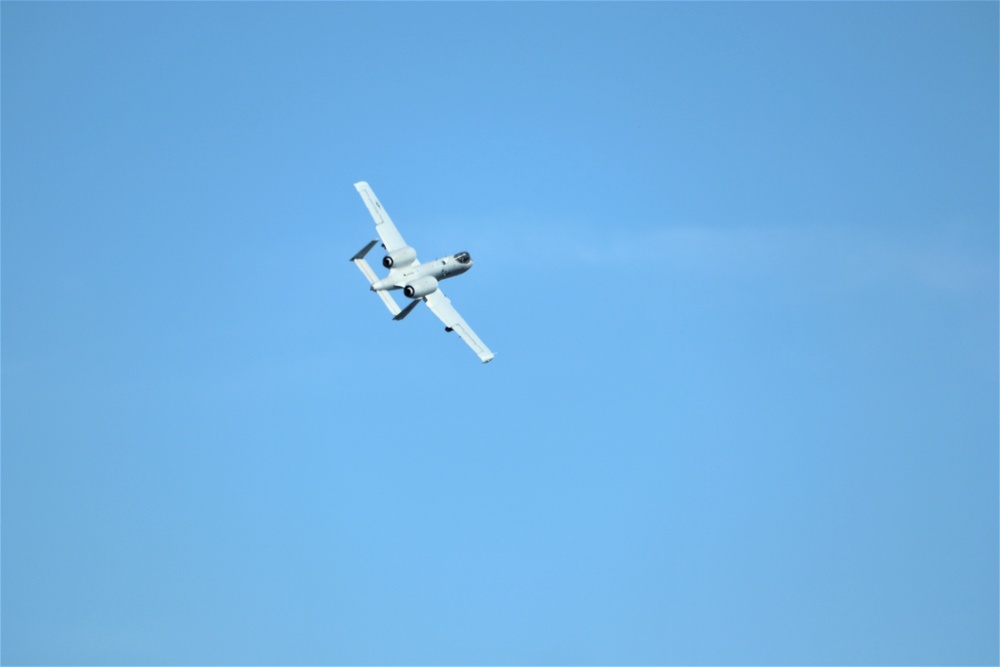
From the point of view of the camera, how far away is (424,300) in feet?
478

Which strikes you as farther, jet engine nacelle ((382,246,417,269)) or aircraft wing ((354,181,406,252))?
aircraft wing ((354,181,406,252))

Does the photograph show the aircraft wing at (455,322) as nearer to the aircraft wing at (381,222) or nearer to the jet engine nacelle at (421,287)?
the jet engine nacelle at (421,287)

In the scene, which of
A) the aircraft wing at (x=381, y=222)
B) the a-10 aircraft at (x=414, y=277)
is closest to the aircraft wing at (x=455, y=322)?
the a-10 aircraft at (x=414, y=277)

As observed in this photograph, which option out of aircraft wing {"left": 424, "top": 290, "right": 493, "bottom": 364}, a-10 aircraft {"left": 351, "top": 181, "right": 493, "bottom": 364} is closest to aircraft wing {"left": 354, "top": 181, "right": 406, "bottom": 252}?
a-10 aircraft {"left": 351, "top": 181, "right": 493, "bottom": 364}

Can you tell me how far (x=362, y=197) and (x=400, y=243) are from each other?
6725 mm

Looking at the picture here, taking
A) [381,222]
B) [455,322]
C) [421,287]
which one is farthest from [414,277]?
[381,222]

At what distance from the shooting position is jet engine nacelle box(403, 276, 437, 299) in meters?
144

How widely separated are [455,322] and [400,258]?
22.3ft

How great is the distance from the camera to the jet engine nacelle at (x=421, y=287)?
5655 inches

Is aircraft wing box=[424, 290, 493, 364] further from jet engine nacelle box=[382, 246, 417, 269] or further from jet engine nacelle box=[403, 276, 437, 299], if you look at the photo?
jet engine nacelle box=[382, 246, 417, 269]

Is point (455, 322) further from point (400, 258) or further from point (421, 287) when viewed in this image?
point (400, 258)

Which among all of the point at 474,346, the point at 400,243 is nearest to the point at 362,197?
the point at 400,243

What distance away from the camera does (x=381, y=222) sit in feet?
497

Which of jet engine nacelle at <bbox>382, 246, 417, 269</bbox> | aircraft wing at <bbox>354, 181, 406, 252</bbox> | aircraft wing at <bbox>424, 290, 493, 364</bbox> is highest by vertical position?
aircraft wing at <bbox>354, 181, 406, 252</bbox>
